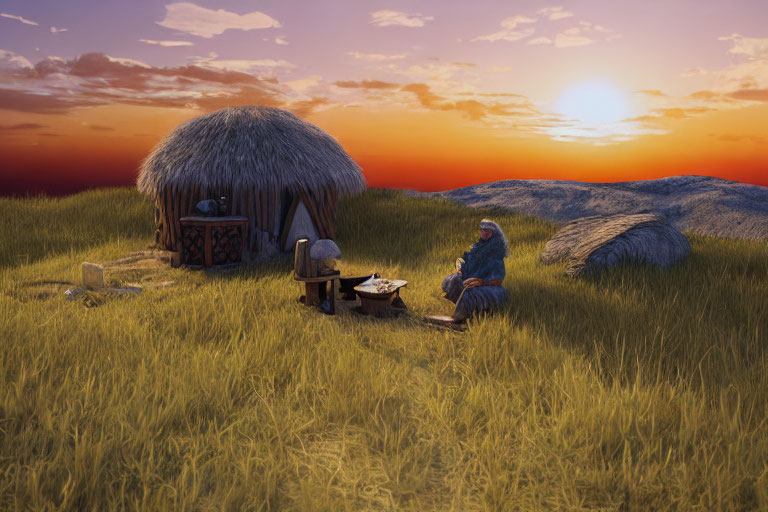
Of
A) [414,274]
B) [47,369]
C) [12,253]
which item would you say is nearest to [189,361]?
[47,369]

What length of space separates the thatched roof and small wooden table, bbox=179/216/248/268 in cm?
80

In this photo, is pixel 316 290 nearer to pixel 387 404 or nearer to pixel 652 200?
pixel 387 404

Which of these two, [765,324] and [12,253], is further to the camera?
[12,253]

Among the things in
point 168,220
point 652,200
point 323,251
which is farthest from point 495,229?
point 652,200

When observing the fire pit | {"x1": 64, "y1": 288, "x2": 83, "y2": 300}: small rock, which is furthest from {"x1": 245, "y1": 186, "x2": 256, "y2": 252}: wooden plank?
the fire pit

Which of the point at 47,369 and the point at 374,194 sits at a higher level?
the point at 374,194

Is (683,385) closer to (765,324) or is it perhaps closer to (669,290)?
(765,324)

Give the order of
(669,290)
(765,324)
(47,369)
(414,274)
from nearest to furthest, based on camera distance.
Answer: (47,369)
(765,324)
(669,290)
(414,274)

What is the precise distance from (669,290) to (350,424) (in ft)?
15.2

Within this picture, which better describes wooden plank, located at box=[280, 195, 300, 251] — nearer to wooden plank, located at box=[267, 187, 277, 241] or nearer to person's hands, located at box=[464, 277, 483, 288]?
wooden plank, located at box=[267, 187, 277, 241]

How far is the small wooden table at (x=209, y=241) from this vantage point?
27.1ft

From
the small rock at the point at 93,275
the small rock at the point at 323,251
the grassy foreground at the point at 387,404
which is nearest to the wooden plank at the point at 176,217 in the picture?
the small rock at the point at 93,275

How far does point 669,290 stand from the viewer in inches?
241

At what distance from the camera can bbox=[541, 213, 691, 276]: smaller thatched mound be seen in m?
7.04
